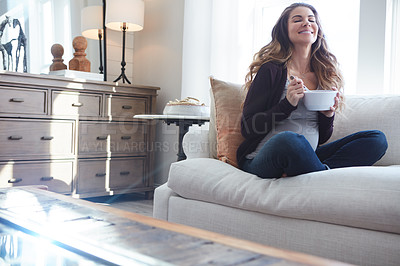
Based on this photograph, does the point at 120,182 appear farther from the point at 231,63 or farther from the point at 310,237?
the point at 310,237

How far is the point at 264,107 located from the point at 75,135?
5.57 feet

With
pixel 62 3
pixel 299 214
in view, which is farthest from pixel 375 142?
pixel 62 3

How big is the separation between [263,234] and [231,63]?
1.79m

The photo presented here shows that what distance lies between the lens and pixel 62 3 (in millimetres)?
3369

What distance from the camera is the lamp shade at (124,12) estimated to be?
3285 mm

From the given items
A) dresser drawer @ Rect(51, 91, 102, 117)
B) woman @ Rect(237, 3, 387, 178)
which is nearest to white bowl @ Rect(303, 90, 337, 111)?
woman @ Rect(237, 3, 387, 178)

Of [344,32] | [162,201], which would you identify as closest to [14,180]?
[162,201]

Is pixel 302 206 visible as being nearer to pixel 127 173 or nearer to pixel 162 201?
pixel 162 201

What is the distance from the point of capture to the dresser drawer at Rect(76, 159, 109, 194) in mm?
3020

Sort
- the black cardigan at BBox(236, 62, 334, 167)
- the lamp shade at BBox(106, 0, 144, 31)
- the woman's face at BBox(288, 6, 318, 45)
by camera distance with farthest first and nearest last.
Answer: the lamp shade at BBox(106, 0, 144, 31) < the woman's face at BBox(288, 6, 318, 45) < the black cardigan at BBox(236, 62, 334, 167)

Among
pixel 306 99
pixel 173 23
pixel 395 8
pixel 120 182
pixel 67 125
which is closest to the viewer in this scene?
pixel 306 99

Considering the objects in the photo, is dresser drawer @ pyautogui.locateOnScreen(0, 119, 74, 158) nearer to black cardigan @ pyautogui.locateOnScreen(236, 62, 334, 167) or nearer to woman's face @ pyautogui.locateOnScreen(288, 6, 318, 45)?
black cardigan @ pyautogui.locateOnScreen(236, 62, 334, 167)

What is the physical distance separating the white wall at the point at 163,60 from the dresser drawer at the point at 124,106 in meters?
0.30

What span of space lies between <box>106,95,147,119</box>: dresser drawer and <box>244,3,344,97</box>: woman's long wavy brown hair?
1485 mm
